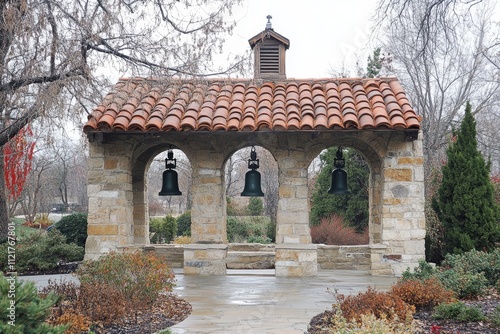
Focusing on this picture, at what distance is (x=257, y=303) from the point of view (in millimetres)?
8195

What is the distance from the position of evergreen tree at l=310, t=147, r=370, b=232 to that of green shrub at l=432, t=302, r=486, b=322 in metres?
10.4

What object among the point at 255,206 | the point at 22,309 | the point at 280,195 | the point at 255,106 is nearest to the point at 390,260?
the point at 280,195

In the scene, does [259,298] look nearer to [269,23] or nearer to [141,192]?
[141,192]

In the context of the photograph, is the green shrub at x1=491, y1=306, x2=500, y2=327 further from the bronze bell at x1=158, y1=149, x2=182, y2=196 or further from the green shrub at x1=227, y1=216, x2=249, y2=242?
the green shrub at x1=227, y1=216, x2=249, y2=242

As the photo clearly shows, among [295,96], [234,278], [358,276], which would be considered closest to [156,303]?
[234,278]

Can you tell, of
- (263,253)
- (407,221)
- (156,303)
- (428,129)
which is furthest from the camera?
(428,129)

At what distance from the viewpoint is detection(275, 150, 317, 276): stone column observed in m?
10.7

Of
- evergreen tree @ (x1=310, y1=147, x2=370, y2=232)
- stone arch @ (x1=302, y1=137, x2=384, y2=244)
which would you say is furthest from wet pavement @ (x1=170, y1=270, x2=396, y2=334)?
evergreen tree @ (x1=310, y1=147, x2=370, y2=232)

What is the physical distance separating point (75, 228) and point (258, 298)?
6.31 m

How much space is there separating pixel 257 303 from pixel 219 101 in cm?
455

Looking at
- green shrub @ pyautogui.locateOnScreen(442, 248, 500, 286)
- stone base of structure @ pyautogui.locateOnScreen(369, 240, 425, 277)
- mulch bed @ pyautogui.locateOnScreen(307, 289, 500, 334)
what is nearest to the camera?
mulch bed @ pyautogui.locateOnScreen(307, 289, 500, 334)

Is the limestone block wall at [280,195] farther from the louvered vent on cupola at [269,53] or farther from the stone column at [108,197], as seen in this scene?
the louvered vent on cupola at [269,53]

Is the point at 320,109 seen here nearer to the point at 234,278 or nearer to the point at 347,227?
the point at 234,278

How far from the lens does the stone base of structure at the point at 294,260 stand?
10719 mm
